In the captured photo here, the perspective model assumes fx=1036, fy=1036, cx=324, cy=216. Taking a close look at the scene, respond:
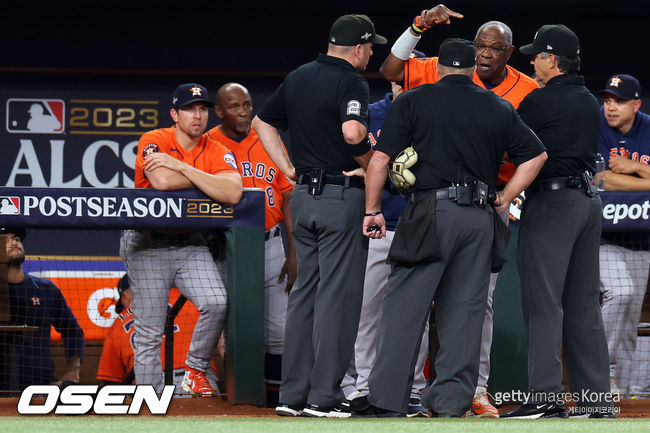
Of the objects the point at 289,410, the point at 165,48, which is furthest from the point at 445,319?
the point at 165,48

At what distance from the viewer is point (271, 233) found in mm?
5445

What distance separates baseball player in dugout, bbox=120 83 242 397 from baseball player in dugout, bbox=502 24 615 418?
4.71 ft

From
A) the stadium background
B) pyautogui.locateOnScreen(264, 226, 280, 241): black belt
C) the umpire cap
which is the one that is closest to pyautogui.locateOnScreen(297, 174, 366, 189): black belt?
pyautogui.locateOnScreen(264, 226, 280, 241): black belt

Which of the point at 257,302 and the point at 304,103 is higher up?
the point at 304,103

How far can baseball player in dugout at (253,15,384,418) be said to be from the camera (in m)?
4.26

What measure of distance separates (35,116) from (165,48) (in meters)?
1.11

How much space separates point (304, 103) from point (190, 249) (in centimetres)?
109

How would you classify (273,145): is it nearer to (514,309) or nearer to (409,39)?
(409,39)

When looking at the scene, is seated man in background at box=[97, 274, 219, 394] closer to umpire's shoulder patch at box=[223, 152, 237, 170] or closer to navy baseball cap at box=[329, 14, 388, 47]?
umpire's shoulder patch at box=[223, 152, 237, 170]

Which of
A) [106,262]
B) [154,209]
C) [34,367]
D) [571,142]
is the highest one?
[571,142]

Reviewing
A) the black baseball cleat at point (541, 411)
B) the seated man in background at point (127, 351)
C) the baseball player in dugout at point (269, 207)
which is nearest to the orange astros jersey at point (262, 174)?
the baseball player in dugout at point (269, 207)

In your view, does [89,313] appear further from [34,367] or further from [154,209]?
[154,209]

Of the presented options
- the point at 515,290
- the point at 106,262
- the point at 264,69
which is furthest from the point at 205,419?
the point at 264,69

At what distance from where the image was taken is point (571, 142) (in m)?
4.40
